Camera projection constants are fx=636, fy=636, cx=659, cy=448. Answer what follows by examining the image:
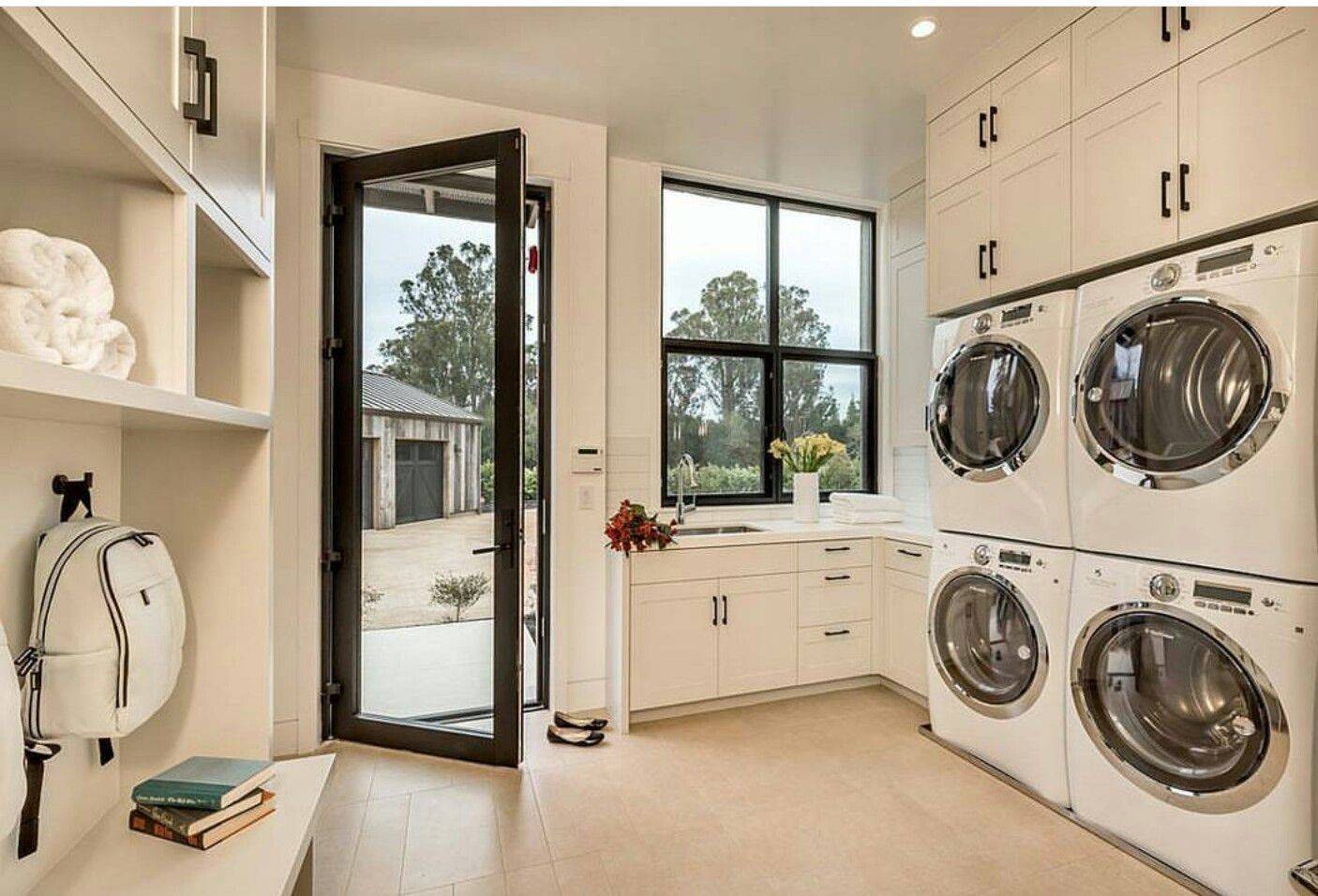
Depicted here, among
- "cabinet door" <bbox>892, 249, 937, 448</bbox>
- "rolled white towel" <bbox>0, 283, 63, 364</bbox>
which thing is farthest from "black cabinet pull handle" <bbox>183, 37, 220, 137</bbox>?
"cabinet door" <bbox>892, 249, 937, 448</bbox>

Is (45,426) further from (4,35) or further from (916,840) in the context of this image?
(916,840)

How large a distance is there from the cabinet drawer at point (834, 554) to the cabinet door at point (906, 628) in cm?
17

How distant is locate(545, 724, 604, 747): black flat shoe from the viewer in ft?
9.18

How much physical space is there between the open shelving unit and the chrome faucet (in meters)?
2.33

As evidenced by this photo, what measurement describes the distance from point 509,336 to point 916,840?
234cm

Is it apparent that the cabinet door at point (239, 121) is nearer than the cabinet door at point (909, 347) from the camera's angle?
Yes

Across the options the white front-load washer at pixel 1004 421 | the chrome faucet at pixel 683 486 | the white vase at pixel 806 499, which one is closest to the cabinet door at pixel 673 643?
the chrome faucet at pixel 683 486

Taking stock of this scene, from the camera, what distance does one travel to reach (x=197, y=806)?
1.17m

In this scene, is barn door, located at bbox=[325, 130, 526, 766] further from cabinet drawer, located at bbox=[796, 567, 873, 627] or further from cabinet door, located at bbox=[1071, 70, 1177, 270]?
cabinet door, located at bbox=[1071, 70, 1177, 270]

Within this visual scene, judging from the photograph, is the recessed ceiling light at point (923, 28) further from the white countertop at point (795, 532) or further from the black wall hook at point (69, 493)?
the black wall hook at point (69, 493)

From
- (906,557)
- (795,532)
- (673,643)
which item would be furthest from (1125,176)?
(673,643)

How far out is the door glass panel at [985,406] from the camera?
2.40 m

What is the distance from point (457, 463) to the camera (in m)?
2.73

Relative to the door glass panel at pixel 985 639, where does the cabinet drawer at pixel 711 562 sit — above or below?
above
